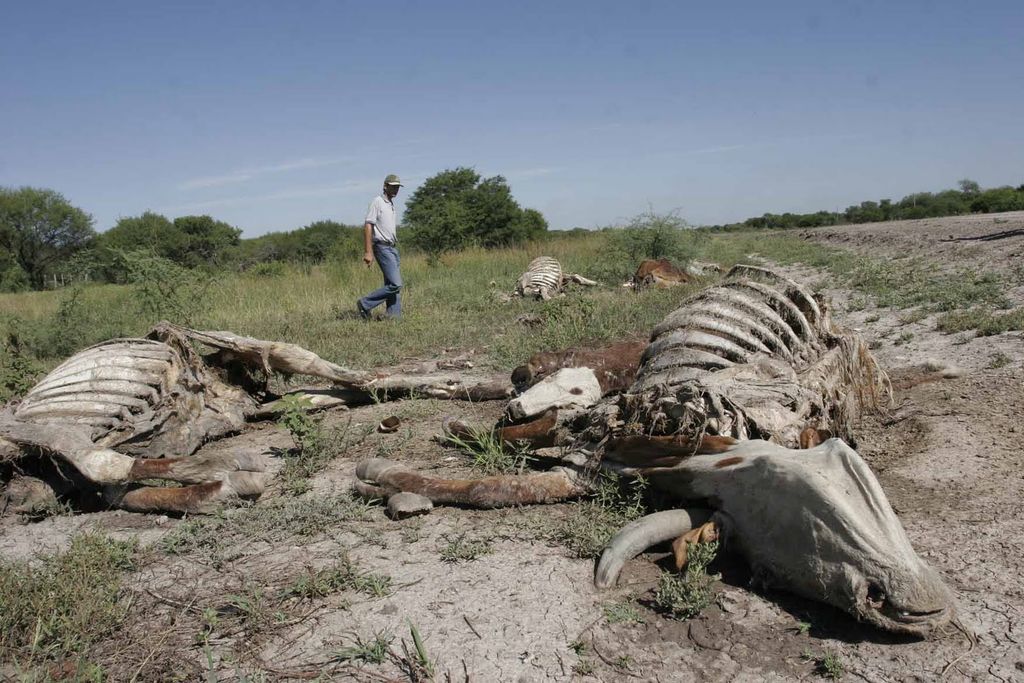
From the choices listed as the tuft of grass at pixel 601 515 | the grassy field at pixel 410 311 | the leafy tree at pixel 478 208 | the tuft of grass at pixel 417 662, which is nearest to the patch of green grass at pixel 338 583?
the tuft of grass at pixel 417 662

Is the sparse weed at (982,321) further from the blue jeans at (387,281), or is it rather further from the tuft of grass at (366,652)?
the blue jeans at (387,281)

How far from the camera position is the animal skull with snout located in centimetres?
218

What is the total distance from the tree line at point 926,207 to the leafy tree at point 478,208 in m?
17.1

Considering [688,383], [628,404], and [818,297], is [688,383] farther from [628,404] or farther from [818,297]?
[818,297]

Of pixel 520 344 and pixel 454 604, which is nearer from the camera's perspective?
pixel 454 604

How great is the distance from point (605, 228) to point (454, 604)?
555 inches

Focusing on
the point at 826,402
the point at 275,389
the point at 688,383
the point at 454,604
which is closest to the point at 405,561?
the point at 454,604

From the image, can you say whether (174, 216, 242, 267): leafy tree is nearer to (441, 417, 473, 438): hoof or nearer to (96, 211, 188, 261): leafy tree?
(96, 211, 188, 261): leafy tree

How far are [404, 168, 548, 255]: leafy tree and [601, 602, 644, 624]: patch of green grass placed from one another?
18.4 metres

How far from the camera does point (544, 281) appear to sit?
35.8 feet

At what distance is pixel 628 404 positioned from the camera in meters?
3.23

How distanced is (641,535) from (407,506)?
3.58ft

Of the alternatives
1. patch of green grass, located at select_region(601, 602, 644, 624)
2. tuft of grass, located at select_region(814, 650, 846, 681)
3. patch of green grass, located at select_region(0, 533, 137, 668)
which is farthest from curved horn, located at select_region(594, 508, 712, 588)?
patch of green grass, located at select_region(0, 533, 137, 668)

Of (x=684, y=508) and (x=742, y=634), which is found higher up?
(x=684, y=508)
